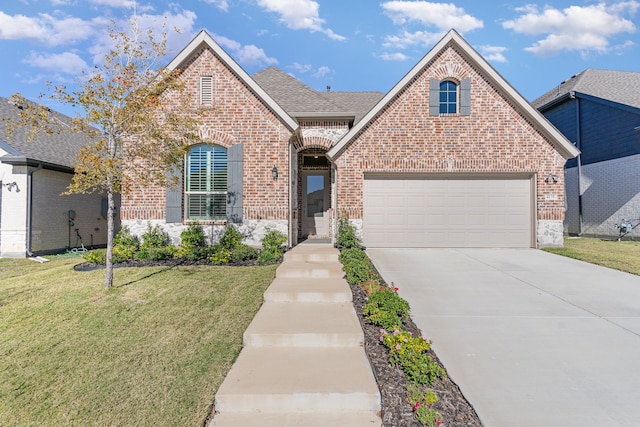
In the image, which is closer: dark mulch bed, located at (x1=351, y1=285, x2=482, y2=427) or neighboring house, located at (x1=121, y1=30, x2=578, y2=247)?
dark mulch bed, located at (x1=351, y1=285, x2=482, y2=427)

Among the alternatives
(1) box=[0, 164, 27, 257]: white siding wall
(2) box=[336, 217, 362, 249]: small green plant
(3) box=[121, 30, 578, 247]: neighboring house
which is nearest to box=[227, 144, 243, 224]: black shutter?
(3) box=[121, 30, 578, 247]: neighboring house

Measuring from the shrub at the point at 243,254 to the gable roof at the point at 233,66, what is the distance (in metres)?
3.70

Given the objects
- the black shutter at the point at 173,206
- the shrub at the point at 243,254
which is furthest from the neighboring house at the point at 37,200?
the shrub at the point at 243,254

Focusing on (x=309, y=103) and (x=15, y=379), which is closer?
(x=15, y=379)

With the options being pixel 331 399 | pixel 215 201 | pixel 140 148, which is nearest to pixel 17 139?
pixel 215 201

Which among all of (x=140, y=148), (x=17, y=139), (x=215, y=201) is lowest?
(x=215, y=201)

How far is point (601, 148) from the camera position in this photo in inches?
602

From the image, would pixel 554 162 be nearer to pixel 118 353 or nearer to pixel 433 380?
pixel 433 380

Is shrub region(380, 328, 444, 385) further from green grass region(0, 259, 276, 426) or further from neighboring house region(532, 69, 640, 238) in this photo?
neighboring house region(532, 69, 640, 238)

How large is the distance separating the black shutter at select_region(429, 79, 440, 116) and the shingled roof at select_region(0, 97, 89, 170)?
419 inches

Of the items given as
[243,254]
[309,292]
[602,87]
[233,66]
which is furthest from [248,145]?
[602,87]

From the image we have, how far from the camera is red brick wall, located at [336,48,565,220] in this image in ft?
33.8

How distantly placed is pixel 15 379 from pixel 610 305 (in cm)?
785

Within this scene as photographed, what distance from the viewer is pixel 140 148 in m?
6.31
